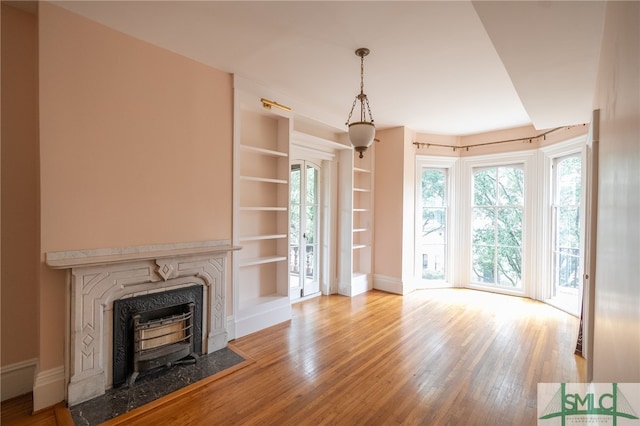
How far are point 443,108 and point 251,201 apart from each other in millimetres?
2953

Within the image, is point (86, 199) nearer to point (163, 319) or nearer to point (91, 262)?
point (91, 262)

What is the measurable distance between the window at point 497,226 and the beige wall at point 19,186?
6028 millimetres

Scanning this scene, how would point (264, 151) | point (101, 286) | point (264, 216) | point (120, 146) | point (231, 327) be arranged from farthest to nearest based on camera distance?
point (264, 216) → point (264, 151) → point (231, 327) → point (120, 146) → point (101, 286)

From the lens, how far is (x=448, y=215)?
564cm

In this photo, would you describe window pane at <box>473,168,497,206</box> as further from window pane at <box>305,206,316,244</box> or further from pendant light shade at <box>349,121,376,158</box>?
pendant light shade at <box>349,121,376,158</box>

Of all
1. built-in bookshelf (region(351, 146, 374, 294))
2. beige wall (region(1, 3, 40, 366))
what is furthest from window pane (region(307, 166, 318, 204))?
beige wall (region(1, 3, 40, 366))

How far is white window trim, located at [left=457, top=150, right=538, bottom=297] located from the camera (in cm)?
488

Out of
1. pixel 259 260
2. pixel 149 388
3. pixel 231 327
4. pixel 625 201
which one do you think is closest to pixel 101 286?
pixel 149 388

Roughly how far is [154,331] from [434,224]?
485 cm

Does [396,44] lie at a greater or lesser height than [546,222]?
greater

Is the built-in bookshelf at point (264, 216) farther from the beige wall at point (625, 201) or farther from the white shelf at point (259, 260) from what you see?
the beige wall at point (625, 201)

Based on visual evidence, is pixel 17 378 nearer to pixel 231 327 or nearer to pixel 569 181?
pixel 231 327

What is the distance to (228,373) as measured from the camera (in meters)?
2.63

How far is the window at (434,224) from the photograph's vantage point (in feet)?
18.6
